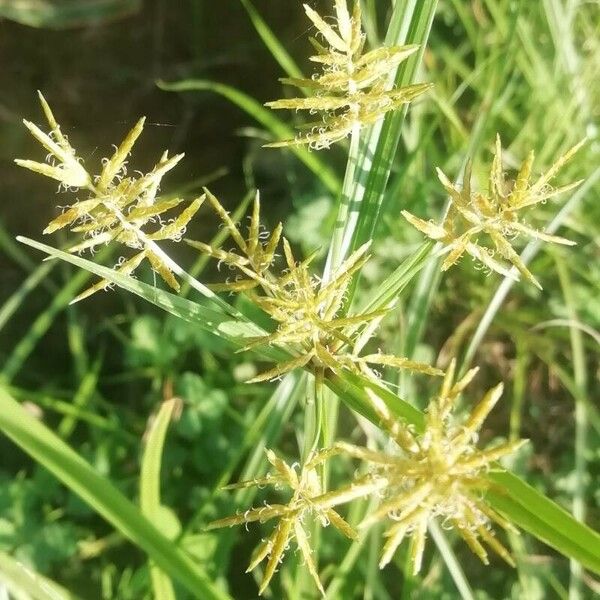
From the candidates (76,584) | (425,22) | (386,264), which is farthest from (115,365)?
(425,22)

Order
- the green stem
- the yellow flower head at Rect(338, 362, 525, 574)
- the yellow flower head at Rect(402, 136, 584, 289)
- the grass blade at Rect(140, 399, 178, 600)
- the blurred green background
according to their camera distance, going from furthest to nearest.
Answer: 1. the blurred green background
2. the green stem
3. the grass blade at Rect(140, 399, 178, 600)
4. the yellow flower head at Rect(402, 136, 584, 289)
5. the yellow flower head at Rect(338, 362, 525, 574)

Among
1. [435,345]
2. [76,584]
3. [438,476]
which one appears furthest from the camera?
[435,345]

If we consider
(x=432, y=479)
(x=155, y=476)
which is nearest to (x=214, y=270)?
(x=155, y=476)

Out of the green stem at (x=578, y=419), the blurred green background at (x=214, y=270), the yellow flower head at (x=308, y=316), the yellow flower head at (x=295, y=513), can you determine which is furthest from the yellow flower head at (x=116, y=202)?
the green stem at (x=578, y=419)

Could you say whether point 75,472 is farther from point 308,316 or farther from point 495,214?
point 495,214

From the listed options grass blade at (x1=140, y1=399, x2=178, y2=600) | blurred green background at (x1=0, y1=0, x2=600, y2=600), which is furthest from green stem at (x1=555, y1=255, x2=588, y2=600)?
grass blade at (x1=140, y1=399, x2=178, y2=600)

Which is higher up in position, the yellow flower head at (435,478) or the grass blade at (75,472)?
the yellow flower head at (435,478)

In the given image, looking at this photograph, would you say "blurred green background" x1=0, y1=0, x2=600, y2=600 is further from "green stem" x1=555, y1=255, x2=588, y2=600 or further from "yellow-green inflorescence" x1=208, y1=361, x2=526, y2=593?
"yellow-green inflorescence" x1=208, y1=361, x2=526, y2=593

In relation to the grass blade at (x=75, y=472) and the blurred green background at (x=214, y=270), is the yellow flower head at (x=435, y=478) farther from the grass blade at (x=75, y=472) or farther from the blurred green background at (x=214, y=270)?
the blurred green background at (x=214, y=270)

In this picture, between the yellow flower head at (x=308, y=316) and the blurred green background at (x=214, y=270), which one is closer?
the yellow flower head at (x=308, y=316)

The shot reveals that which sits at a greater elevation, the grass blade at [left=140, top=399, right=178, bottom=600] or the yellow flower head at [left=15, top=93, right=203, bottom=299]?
the yellow flower head at [left=15, top=93, right=203, bottom=299]

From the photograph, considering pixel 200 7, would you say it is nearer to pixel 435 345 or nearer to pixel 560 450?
pixel 435 345
